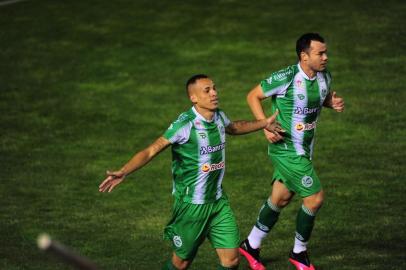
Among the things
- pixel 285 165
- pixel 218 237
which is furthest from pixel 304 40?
pixel 218 237

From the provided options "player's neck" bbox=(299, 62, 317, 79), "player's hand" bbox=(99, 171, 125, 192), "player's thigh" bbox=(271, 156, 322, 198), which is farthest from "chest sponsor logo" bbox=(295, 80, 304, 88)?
"player's hand" bbox=(99, 171, 125, 192)

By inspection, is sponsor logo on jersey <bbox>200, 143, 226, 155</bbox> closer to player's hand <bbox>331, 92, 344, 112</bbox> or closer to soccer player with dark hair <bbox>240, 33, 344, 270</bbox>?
soccer player with dark hair <bbox>240, 33, 344, 270</bbox>

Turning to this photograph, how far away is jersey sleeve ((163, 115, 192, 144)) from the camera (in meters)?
9.41

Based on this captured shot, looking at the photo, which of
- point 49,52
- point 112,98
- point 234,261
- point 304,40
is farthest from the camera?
point 49,52

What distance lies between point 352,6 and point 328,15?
2.72 feet

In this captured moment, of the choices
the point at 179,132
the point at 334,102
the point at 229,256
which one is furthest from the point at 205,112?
the point at 334,102

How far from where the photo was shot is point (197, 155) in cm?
959

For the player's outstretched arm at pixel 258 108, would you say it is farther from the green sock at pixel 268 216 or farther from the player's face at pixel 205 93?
the player's face at pixel 205 93

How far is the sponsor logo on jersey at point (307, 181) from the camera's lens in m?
11.0

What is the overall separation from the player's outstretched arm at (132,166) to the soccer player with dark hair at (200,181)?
10.5 inches

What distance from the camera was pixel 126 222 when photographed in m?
13.8

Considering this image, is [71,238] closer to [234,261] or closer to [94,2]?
[234,261]

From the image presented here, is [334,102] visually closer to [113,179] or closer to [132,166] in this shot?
[132,166]

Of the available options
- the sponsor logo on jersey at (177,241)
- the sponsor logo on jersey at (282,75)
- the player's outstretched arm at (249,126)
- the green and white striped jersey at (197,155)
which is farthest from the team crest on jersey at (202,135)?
the sponsor logo on jersey at (282,75)
